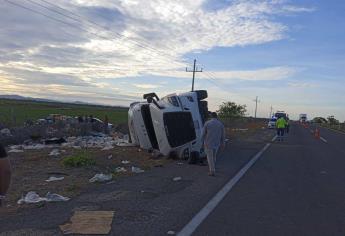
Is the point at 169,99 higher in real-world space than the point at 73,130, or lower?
higher

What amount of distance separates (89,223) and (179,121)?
37.8ft

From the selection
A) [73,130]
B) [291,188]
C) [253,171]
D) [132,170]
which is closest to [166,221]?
[291,188]

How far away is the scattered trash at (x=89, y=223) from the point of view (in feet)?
25.0

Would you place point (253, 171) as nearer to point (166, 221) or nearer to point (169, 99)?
point (169, 99)

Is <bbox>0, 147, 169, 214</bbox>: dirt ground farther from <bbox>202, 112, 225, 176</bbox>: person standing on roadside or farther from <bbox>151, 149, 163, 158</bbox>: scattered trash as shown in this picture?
<bbox>202, 112, 225, 176</bbox>: person standing on roadside

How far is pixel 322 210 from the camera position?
1013cm

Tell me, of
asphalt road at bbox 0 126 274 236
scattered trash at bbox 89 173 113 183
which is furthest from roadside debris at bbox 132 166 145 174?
scattered trash at bbox 89 173 113 183

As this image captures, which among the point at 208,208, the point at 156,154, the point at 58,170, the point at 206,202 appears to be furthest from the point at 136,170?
the point at 208,208

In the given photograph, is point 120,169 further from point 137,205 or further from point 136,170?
point 137,205

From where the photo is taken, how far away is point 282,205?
10.5 meters

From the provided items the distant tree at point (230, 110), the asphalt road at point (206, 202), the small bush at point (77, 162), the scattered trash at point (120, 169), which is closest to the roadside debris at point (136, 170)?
the scattered trash at point (120, 169)

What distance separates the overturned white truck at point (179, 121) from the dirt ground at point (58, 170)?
0.70 m

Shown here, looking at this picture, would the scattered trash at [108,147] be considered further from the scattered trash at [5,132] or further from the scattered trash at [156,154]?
the scattered trash at [5,132]

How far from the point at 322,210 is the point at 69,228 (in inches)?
190
